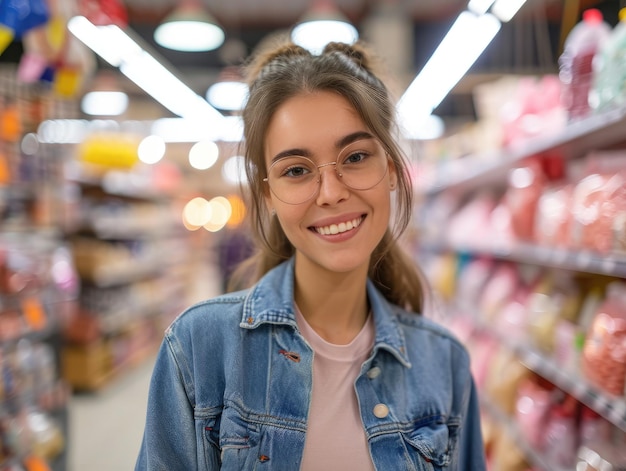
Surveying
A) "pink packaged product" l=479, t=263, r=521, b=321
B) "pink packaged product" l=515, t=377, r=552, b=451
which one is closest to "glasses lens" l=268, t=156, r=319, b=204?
"pink packaged product" l=515, t=377, r=552, b=451

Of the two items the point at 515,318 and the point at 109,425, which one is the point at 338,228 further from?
the point at 109,425

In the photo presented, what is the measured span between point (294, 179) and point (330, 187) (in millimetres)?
101

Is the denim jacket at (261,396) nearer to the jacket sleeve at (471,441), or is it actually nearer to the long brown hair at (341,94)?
the jacket sleeve at (471,441)

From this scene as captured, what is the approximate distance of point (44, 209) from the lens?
Answer: 13.9 ft

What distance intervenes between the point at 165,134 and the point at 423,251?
37.1 ft

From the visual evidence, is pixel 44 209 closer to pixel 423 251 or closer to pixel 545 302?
pixel 545 302

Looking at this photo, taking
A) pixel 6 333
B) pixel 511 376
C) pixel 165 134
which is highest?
pixel 165 134

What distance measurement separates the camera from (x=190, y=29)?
18.5ft

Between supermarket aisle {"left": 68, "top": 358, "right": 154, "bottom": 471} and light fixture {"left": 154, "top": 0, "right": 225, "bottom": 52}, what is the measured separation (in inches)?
149

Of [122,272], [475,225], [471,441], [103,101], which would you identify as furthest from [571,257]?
[103,101]

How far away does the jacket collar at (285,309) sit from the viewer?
1.52 meters

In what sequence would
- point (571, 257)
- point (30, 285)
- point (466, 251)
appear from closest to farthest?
point (571, 257) < point (30, 285) < point (466, 251)

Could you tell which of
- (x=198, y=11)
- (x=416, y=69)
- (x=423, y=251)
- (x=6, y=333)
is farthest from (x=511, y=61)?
(x=6, y=333)

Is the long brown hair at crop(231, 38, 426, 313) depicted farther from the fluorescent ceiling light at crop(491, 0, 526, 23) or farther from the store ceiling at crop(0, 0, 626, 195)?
the store ceiling at crop(0, 0, 626, 195)
